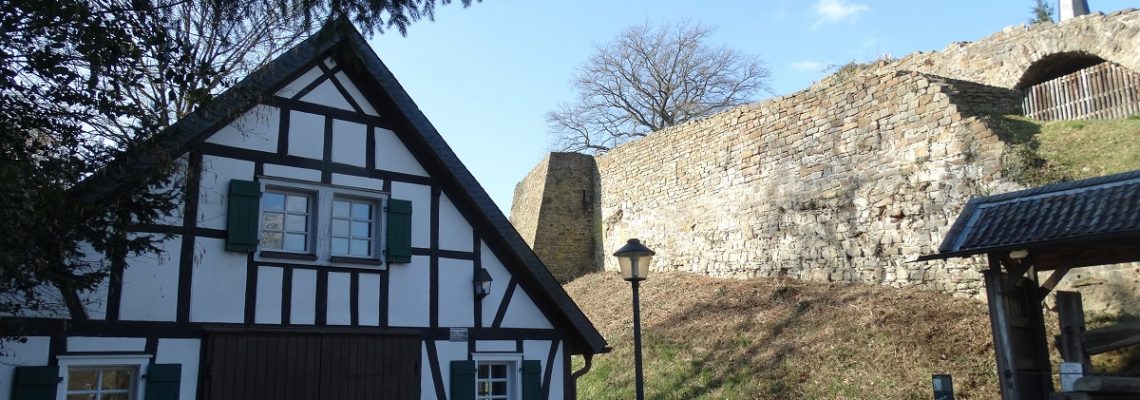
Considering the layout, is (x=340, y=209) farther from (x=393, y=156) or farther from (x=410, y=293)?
(x=410, y=293)

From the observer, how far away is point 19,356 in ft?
22.9

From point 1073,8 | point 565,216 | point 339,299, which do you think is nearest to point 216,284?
point 339,299

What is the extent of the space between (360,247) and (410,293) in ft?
2.30

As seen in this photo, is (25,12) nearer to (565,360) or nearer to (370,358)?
(370,358)

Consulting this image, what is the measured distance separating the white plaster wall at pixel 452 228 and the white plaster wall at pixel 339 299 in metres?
1.20

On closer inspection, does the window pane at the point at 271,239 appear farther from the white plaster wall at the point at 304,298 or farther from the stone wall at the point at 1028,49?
the stone wall at the point at 1028,49

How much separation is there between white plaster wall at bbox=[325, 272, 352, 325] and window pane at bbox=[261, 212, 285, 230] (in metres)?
0.70

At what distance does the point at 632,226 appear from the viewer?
22453mm

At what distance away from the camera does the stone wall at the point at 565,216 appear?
23859 millimetres

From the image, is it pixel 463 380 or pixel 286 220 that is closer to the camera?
pixel 286 220

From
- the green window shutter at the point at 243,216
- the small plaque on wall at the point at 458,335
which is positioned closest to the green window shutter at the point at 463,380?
the small plaque on wall at the point at 458,335

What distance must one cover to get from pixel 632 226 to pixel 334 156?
46.3ft

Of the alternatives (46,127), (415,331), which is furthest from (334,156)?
(46,127)

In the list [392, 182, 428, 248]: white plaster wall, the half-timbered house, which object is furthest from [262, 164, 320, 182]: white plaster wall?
[392, 182, 428, 248]: white plaster wall
